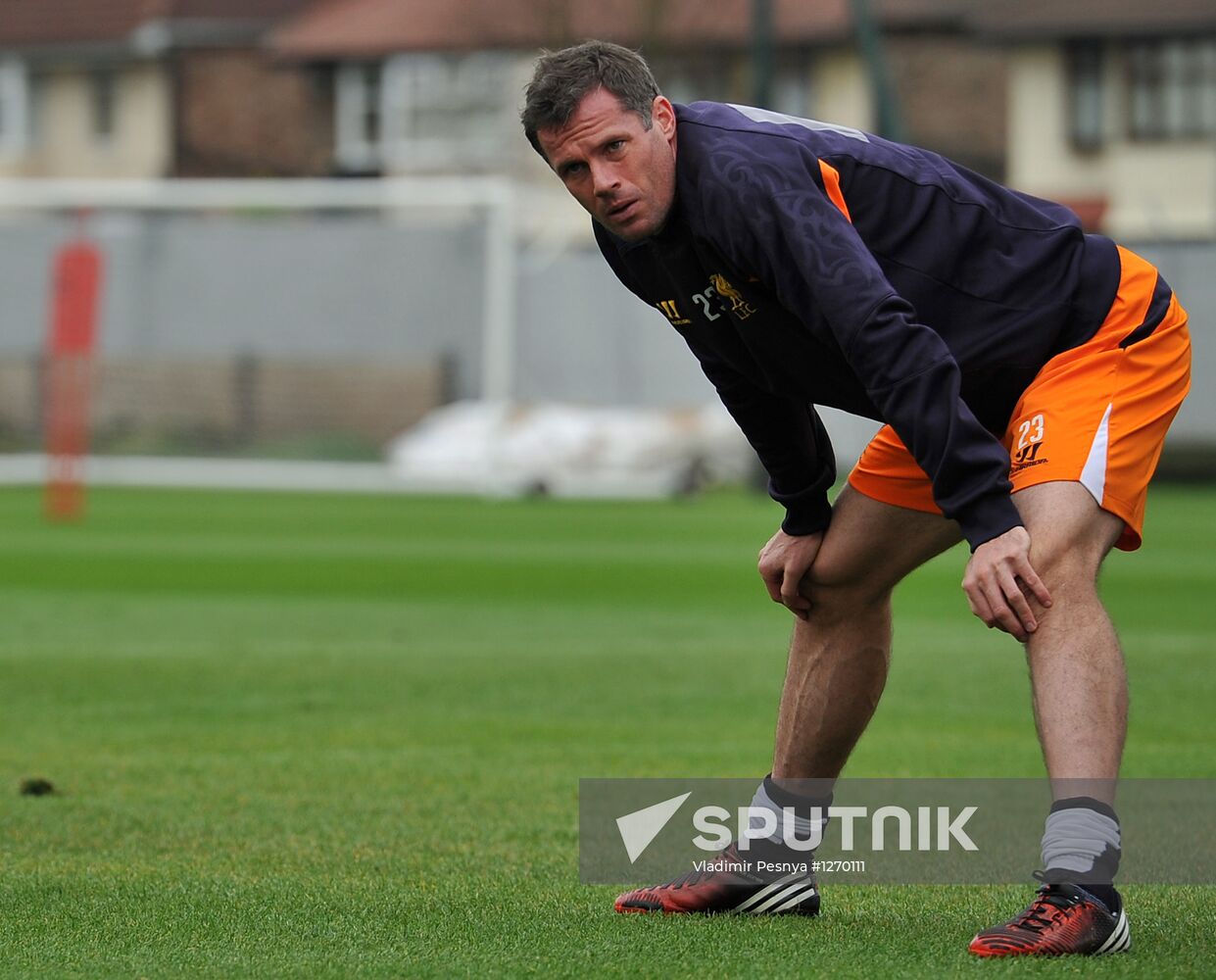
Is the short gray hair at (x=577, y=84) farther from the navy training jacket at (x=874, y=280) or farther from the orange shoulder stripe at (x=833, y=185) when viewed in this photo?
the orange shoulder stripe at (x=833, y=185)

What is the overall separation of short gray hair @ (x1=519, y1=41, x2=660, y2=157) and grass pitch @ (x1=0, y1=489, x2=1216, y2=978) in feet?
5.17

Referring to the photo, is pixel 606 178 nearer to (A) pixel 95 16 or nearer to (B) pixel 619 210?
(B) pixel 619 210

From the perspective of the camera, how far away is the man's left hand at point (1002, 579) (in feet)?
12.5

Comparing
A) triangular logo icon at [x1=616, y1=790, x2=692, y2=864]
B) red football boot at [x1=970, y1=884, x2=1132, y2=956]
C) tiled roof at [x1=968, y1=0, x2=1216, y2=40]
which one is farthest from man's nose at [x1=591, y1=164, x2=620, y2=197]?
tiled roof at [x1=968, y1=0, x2=1216, y2=40]

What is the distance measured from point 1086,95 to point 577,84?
131 ft

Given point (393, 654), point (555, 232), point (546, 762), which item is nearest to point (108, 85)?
point (555, 232)

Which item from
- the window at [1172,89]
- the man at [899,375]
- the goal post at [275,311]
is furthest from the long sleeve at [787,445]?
the window at [1172,89]

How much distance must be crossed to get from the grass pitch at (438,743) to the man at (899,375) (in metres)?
0.37

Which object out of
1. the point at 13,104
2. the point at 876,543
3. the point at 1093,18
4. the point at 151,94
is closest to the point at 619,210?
the point at 876,543

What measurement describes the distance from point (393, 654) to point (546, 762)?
3358 millimetres

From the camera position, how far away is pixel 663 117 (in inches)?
157

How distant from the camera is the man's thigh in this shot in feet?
14.8

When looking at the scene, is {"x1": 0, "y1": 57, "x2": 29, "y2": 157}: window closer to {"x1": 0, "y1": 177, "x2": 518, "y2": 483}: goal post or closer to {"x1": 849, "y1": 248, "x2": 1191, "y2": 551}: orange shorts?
{"x1": 0, "y1": 177, "x2": 518, "y2": 483}: goal post

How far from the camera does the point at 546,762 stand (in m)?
6.75
